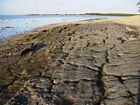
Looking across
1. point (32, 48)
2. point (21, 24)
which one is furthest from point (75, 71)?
point (21, 24)

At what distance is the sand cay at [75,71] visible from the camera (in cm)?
775

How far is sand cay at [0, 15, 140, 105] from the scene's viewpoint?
775 centimetres

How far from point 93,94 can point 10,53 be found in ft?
18.1

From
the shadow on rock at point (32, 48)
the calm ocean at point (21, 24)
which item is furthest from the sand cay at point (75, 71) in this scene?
the calm ocean at point (21, 24)

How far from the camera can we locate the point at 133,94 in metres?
7.52

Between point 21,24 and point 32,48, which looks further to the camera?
point 21,24

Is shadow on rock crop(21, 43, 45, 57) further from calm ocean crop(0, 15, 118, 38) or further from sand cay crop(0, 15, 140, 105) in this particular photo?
calm ocean crop(0, 15, 118, 38)

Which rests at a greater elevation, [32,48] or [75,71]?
[75,71]

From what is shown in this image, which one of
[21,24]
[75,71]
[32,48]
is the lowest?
[21,24]

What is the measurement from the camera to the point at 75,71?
898 cm

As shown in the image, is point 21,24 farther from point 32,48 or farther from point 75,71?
point 75,71

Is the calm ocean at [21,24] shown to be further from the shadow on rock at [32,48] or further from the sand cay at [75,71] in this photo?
the sand cay at [75,71]

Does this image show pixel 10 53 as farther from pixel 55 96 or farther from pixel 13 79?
pixel 55 96

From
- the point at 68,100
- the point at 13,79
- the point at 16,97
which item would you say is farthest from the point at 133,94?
the point at 13,79
